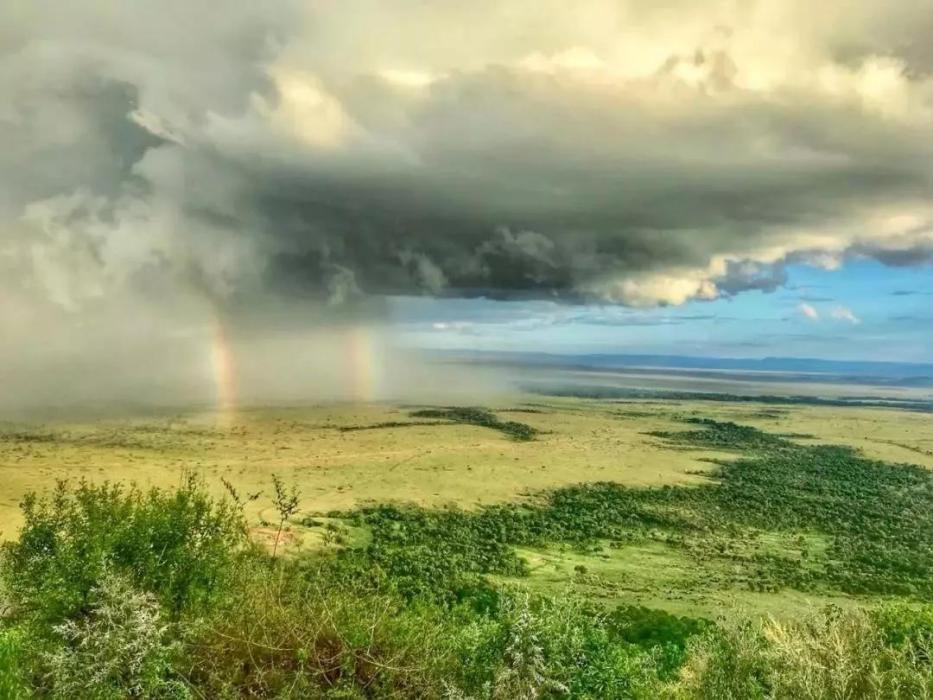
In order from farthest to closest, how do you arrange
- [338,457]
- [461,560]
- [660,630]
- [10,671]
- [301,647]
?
1. [338,457]
2. [461,560]
3. [660,630]
4. [301,647]
5. [10,671]

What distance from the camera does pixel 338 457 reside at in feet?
412

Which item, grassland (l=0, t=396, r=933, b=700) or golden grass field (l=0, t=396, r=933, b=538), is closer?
grassland (l=0, t=396, r=933, b=700)

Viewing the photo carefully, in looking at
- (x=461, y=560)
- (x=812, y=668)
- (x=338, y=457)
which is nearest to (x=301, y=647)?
(x=812, y=668)

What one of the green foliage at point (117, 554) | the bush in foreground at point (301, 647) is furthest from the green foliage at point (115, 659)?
the green foliage at point (117, 554)

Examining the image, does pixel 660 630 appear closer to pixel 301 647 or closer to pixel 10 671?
pixel 301 647

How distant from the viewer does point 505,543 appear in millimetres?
77688

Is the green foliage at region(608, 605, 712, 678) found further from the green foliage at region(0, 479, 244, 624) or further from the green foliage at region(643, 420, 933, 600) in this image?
the green foliage at region(0, 479, 244, 624)

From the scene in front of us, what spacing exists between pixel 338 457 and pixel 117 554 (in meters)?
96.7

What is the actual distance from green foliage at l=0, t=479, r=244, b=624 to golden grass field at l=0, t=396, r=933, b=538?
37327 millimetres

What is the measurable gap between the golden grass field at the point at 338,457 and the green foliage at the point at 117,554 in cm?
3733

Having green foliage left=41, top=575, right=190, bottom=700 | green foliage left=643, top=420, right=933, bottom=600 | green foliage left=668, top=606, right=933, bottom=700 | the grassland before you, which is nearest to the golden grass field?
the grassland

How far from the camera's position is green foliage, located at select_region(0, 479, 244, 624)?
26438mm

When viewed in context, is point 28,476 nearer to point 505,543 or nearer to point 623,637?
point 505,543

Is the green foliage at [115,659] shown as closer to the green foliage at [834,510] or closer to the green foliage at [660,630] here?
the green foliage at [660,630]
